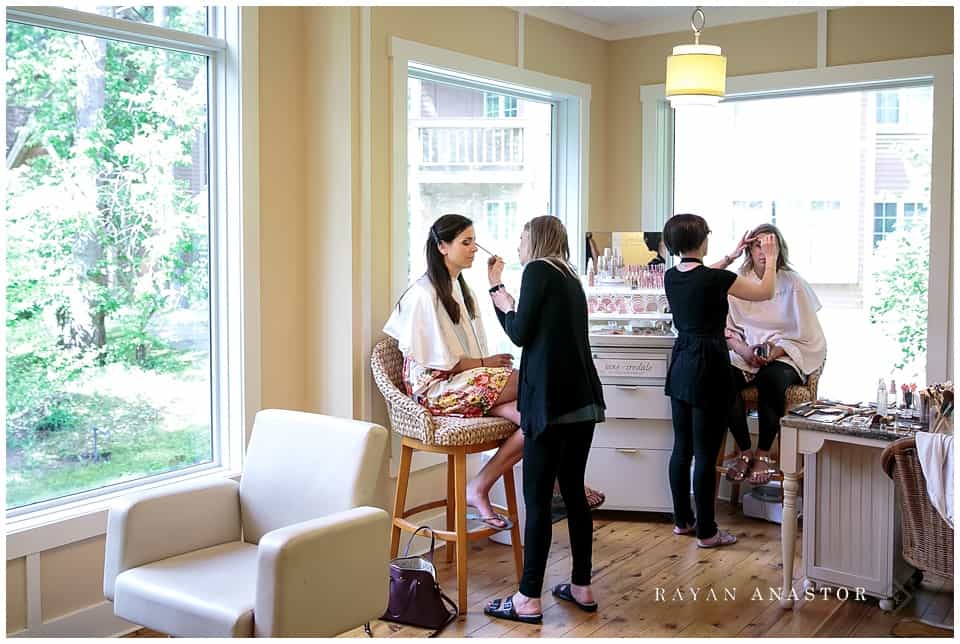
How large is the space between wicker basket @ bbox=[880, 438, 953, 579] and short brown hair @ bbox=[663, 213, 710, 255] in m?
1.22

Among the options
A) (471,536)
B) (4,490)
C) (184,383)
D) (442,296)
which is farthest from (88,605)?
(442,296)

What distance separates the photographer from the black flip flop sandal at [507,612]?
3406 millimetres

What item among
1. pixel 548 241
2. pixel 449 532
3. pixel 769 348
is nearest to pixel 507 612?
pixel 449 532

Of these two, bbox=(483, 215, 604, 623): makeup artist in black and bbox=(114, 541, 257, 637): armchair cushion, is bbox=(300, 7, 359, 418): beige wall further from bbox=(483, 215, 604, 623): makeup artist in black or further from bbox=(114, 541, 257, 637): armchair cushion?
bbox=(114, 541, 257, 637): armchair cushion

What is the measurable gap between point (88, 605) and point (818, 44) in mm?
4190

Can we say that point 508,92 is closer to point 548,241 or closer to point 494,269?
point 494,269

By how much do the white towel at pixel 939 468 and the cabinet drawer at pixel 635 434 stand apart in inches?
62.8

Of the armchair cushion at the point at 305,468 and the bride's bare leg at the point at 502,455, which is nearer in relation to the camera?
the armchair cushion at the point at 305,468

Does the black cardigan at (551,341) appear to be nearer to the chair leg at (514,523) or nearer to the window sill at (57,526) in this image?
the chair leg at (514,523)

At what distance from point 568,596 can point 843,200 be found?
8.94 ft

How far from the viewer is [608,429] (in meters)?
4.64

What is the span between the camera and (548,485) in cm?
331

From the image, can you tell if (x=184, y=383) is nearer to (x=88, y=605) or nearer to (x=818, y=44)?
(x=88, y=605)

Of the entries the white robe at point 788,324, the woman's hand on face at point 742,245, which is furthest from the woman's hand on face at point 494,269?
the white robe at point 788,324
